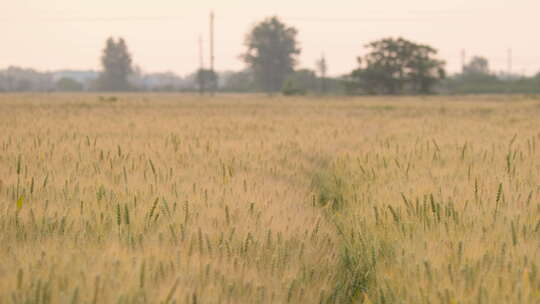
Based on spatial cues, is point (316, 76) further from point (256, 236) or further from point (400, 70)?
point (256, 236)

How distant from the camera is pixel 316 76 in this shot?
93.0m

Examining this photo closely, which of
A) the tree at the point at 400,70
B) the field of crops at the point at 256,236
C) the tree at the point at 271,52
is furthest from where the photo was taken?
the tree at the point at 271,52

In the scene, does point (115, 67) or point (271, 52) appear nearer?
point (271, 52)

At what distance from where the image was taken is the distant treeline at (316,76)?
189ft

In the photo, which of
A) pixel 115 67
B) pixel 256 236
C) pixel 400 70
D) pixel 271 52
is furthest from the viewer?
pixel 115 67

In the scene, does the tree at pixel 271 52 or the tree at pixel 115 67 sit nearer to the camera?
the tree at pixel 271 52

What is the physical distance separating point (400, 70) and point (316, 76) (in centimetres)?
3584

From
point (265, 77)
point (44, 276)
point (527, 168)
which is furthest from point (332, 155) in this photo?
point (265, 77)

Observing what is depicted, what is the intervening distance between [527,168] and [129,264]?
3029 mm

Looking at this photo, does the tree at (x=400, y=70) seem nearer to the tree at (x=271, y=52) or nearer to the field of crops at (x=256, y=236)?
the tree at (x=271, y=52)

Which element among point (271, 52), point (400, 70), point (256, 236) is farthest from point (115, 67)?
point (256, 236)

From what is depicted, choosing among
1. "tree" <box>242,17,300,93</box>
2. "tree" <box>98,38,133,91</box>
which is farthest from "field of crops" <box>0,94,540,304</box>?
"tree" <box>98,38,133,91</box>

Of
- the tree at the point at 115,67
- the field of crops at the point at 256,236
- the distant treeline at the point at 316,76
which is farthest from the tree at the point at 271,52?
the field of crops at the point at 256,236

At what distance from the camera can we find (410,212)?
2.37 m
